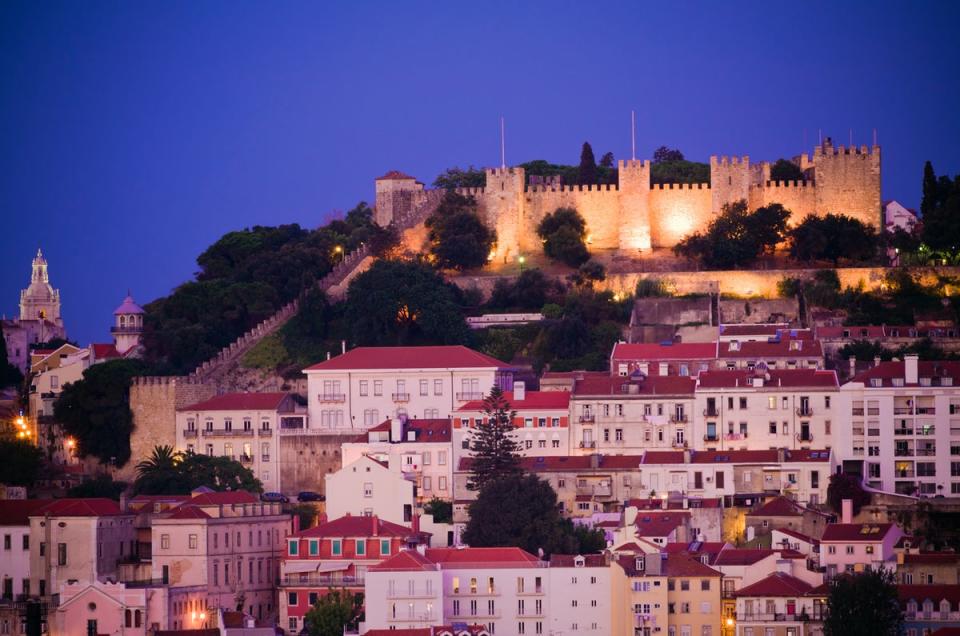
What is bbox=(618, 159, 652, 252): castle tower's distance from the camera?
285ft

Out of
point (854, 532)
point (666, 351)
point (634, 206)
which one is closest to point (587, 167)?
point (634, 206)

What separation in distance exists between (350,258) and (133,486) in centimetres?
1872

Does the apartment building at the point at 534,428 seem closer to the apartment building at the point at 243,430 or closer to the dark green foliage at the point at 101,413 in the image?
the apartment building at the point at 243,430

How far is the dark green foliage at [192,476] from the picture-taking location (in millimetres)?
68438

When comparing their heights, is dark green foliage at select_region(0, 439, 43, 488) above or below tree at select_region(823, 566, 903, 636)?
above

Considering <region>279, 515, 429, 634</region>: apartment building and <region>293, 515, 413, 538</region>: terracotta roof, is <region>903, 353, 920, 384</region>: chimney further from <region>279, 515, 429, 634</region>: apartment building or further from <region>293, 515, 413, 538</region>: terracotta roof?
<region>293, 515, 413, 538</region>: terracotta roof

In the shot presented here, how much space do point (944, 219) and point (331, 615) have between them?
3435 cm

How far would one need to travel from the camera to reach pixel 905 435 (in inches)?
2554

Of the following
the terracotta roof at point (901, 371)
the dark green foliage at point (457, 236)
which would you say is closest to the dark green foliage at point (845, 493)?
the terracotta roof at point (901, 371)

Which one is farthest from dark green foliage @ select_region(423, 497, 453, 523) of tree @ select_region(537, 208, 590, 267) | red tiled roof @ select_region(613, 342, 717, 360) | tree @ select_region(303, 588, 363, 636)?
tree @ select_region(537, 208, 590, 267)

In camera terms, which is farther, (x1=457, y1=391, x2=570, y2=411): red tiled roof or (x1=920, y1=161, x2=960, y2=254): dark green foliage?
(x1=920, y1=161, x2=960, y2=254): dark green foliage

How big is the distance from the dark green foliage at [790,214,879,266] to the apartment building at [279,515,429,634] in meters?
24.6

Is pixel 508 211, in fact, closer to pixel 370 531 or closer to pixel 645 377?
pixel 645 377

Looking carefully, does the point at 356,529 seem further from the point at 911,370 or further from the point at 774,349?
the point at 911,370
